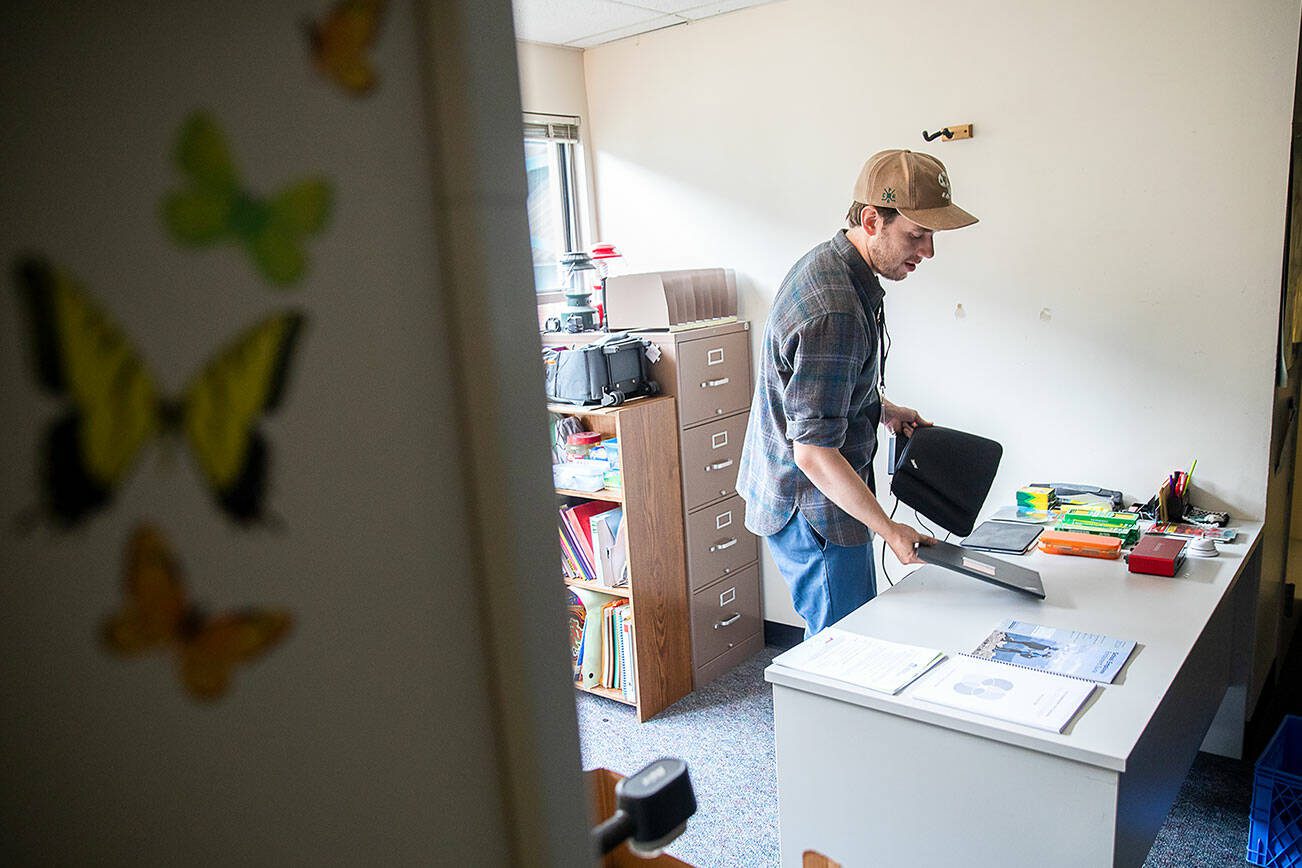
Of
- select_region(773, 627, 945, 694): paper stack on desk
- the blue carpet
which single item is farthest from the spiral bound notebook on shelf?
the blue carpet

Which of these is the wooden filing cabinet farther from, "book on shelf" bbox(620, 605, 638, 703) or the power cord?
the power cord

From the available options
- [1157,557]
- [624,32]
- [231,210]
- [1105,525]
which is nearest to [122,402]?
[231,210]

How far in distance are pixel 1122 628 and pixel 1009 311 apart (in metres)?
1.35

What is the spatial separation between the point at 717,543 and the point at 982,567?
151 cm

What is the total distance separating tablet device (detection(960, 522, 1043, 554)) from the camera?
7.86 feet

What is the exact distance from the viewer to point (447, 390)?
51cm

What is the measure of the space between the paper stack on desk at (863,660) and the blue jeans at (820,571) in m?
0.27

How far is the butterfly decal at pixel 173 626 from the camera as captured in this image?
398 mm

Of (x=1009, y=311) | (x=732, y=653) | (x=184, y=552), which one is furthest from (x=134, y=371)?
(x=732, y=653)

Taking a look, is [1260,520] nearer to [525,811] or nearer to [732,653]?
[732,653]

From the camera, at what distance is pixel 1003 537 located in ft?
8.13

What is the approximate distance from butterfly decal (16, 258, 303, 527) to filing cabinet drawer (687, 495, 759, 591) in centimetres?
288

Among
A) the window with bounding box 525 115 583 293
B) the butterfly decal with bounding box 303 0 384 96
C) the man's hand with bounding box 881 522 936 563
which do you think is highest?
the window with bounding box 525 115 583 293

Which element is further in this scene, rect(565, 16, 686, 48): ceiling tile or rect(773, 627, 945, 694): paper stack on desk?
rect(565, 16, 686, 48): ceiling tile
